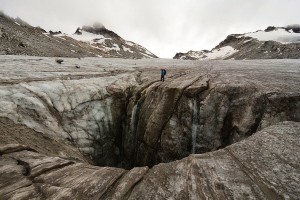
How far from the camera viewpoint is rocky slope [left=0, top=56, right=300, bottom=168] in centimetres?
1508

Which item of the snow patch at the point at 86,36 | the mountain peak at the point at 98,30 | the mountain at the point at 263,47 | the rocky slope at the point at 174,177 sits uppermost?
the mountain peak at the point at 98,30

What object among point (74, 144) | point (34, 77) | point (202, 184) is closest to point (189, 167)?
point (202, 184)

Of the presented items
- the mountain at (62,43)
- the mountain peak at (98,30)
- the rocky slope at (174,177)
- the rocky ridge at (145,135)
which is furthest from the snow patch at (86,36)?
the rocky slope at (174,177)

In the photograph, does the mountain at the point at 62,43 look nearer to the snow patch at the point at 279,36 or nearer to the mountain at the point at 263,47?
the mountain at the point at 263,47

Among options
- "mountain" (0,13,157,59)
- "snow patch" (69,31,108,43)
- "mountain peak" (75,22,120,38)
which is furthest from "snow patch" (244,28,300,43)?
"snow patch" (69,31,108,43)

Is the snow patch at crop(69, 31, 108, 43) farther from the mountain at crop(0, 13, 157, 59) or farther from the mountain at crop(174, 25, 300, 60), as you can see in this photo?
the mountain at crop(174, 25, 300, 60)

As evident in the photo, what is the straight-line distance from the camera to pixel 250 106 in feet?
52.2

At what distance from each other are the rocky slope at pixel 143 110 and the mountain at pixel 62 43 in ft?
86.5

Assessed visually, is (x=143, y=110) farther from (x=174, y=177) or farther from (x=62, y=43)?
(x=62, y=43)

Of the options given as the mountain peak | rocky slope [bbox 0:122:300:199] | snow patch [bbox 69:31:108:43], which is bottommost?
rocky slope [bbox 0:122:300:199]

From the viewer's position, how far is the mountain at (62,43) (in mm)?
48672

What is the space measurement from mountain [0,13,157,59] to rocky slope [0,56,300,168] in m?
26.4

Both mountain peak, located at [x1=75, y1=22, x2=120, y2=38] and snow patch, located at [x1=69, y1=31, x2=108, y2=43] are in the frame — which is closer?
snow patch, located at [x1=69, y1=31, x2=108, y2=43]

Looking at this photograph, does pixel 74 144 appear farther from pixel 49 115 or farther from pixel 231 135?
pixel 231 135
